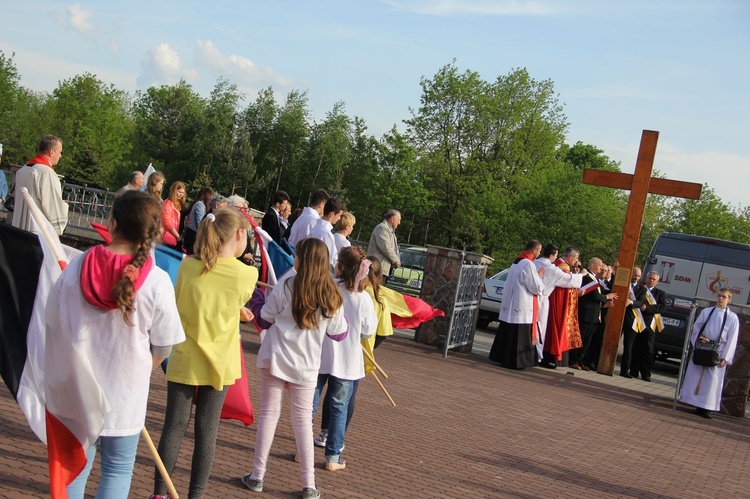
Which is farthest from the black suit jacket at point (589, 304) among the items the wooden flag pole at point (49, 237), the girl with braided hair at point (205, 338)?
the wooden flag pole at point (49, 237)

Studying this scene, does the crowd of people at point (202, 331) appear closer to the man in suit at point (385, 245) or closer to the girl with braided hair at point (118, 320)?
the girl with braided hair at point (118, 320)

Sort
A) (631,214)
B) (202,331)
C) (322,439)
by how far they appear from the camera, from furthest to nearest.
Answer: (631,214), (322,439), (202,331)

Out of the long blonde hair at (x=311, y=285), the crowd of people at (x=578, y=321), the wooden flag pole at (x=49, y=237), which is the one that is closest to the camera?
the wooden flag pole at (x=49, y=237)

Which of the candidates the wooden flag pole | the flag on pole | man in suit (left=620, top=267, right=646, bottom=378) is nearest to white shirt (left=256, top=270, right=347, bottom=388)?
the wooden flag pole

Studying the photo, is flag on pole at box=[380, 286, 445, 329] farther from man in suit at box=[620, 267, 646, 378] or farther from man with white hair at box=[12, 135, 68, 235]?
man in suit at box=[620, 267, 646, 378]

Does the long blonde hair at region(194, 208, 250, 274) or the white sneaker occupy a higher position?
the long blonde hair at region(194, 208, 250, 274)

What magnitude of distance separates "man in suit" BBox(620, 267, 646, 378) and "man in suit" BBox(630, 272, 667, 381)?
0.10 meters

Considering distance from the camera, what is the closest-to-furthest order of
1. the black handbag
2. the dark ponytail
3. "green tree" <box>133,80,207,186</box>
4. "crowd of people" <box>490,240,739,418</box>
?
the dark ponytail → the black handbag → "crowd of people" <box>490,240,739,418</box> → "green tree" <box>133,80,207,186</box>

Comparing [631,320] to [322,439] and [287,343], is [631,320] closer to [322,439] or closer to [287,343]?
[322,439]

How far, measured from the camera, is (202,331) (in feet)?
16.9

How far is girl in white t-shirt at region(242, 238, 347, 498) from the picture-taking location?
19.3 feet

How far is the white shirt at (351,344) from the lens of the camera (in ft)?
22.0

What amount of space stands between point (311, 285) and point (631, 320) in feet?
40.0

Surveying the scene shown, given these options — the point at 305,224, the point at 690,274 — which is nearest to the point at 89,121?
the point at 690,274
